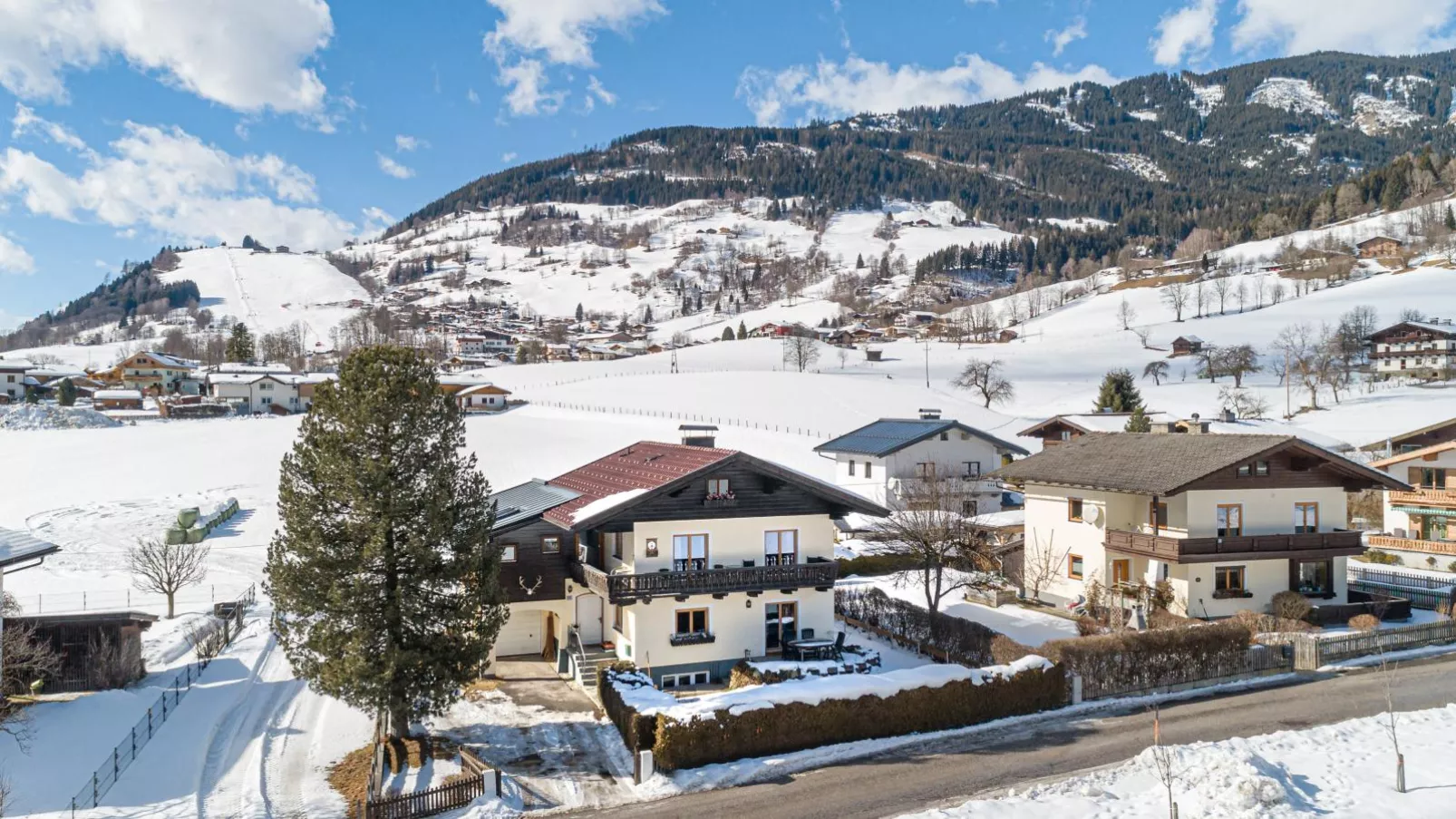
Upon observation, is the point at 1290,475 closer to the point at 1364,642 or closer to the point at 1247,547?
the point at 1247,547

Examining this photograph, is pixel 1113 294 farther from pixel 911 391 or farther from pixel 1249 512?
pixel 1249 512

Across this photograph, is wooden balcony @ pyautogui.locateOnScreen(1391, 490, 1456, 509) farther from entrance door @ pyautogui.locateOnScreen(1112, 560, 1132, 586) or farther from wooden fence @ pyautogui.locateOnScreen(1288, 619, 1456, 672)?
entrance door @ pyautogui.locateOnScreen(1112, 560, 1132, 586)

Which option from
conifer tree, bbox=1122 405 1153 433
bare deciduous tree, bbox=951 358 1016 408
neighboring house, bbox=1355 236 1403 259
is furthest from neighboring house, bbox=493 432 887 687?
neighboring house, bbox=1355 236 1403 259

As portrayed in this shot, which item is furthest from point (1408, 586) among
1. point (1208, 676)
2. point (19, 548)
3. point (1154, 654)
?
point (19, 548)

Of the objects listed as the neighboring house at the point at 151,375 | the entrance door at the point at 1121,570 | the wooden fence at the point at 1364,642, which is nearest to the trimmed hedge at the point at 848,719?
the wooden fence at the point at 1364,642

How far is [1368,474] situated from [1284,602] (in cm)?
638

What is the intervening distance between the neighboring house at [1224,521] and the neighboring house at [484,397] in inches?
3574

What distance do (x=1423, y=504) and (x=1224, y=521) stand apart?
20.0 m

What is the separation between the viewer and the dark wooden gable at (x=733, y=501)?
89.0 ft

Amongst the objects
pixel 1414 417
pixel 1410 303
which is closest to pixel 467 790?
pixel 1414 417

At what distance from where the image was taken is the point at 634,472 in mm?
31078

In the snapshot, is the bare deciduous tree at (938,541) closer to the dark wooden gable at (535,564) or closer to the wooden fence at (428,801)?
the dark wooden gable at (535,564)

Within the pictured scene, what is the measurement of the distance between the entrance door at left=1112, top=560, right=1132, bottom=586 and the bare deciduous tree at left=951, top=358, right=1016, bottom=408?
77.0 m

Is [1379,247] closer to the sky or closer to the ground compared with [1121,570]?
closer to the sky
